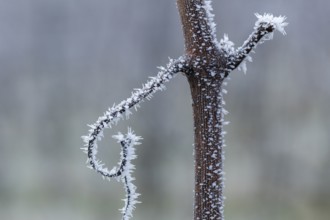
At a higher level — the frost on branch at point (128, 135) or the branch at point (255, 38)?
the branch at point (255, 38)

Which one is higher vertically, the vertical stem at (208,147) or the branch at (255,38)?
the branch at (255,38)

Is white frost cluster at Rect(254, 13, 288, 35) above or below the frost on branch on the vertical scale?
→ above

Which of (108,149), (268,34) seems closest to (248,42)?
(268,34)
